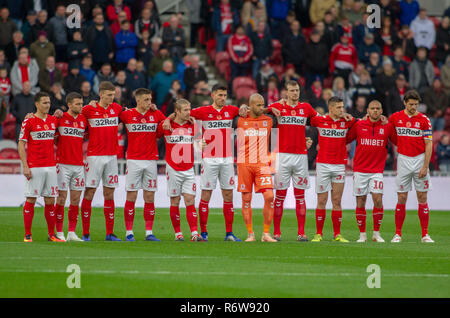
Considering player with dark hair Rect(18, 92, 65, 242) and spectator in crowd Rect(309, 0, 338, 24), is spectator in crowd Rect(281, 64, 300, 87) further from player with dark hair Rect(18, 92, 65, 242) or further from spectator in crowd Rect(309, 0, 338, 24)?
player with dark hair Rect(18, 92, 65, 242)

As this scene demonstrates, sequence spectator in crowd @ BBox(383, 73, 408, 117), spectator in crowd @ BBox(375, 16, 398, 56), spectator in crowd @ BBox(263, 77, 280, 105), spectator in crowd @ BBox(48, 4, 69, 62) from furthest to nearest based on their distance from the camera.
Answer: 1. spectator in crowd @ BBox(375, 16, 398, 56)
2. spectator in crowd @ BBox(383, 73, 408, 117)
3. spectator in crowd @ BBox(263, 77, 280, 105)
4. spectator in crowd @ BBox(48, 4, 69, 62)

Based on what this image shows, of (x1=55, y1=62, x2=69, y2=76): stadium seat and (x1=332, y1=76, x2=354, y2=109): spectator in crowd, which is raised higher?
(x1=55, y1=62, x2=69, y2=76): stadium seat

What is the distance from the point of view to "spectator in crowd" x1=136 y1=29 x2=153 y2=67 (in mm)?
25781

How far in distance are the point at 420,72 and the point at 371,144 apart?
45.5 ft

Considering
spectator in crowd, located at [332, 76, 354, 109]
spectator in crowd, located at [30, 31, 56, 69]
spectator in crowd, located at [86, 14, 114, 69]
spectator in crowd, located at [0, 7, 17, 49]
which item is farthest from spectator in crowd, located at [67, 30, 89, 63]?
spectator in crowd, located at [332, 76, 354, 109]

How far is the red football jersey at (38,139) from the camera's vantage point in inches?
574

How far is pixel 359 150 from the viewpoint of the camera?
49.9 feet

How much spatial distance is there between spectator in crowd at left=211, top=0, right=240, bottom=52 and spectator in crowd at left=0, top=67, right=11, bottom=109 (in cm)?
675

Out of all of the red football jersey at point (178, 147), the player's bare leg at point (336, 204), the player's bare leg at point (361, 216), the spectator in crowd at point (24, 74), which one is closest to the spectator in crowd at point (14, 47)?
the spectator in crowd at point (24, 74)

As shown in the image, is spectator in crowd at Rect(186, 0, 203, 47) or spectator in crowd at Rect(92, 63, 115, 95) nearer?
spectator in crowd at Rect(92, 63, 115, 95)

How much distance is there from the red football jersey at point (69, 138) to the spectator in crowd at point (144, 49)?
36.1 ft

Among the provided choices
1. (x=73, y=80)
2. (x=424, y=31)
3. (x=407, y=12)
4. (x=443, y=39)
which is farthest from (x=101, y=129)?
(x=407, y=12)

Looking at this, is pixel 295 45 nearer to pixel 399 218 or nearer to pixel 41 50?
pixel 41 50
